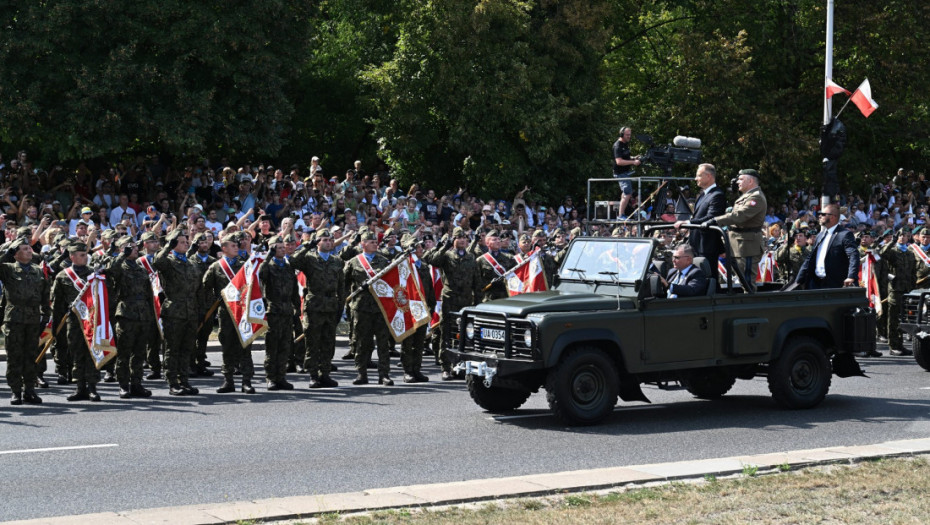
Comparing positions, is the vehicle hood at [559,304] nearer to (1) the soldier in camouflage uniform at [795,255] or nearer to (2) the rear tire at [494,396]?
(2) the rear tire at [494,396]

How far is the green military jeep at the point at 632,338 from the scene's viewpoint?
12188 mm

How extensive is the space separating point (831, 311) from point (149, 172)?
17.8m

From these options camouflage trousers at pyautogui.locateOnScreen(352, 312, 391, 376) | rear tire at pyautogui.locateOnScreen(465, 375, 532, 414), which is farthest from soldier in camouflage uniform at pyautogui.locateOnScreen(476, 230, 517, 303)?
rear tire at pyautogui.locateOnScreen(465, 375, 532, 414)

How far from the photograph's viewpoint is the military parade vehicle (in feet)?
57.5

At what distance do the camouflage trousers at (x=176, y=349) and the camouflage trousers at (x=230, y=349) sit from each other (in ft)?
1.54

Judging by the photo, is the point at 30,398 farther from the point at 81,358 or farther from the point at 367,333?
the point at 367,333

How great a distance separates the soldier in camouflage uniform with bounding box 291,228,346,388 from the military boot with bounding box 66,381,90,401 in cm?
280

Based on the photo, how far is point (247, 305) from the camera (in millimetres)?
15391

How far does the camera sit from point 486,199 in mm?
35000

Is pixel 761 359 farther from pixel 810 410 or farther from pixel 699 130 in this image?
pixel 699 130

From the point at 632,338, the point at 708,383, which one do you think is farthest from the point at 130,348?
the point at 708,383

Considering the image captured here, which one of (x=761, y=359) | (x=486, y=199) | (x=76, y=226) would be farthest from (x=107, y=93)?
(x=761, y=359)

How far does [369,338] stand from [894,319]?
9.66 meters

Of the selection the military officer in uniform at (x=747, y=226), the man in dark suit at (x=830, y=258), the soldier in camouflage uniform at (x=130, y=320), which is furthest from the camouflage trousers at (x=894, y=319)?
the soldier in camouflage uniform at (x=130, y=320)
